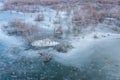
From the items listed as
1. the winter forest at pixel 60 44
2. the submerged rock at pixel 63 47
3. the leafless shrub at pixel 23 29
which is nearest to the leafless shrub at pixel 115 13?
the winter forest at pixel 60 44

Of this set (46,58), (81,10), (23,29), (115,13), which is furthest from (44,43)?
(115,13)

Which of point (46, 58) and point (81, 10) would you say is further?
point (81, 10)

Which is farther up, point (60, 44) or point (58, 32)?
point (58, 32)

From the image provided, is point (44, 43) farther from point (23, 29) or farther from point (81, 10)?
point (81, 10)

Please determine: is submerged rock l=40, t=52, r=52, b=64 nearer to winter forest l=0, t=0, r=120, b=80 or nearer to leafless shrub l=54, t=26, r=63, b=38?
winter forest l=0, t=0, r=120, b=80

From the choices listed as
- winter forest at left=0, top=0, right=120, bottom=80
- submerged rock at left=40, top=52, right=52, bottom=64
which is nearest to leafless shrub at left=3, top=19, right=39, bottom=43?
winter forest at left=0, top=0, right=120, bottom=80

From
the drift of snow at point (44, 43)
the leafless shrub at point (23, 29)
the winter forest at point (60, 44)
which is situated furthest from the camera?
the leafless shrub at point (23, 29)

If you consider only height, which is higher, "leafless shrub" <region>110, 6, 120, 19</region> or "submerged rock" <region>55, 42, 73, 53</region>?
"leafless shrub" <region>110, 6, 120, 19</region>

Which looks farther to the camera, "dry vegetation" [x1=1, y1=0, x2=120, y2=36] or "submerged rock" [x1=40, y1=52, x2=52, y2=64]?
"dry vegetation" [x1=1, y1=0, x2=120, y2=36]

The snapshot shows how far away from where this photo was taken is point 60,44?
1755 cm

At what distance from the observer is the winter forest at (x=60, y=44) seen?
1374 cm

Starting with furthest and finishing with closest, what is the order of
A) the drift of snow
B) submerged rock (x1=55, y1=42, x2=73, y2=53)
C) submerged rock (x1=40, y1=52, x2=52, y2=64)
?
the drift of snow → submerged rock (x1=55, y1=42, x2=73, y2=53) → submerged rock (x1=40, y1=52, x2=52, y2=64)

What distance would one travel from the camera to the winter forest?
45.1 ft

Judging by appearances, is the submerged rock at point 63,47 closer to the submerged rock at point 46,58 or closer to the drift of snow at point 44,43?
the drift of snow at point 44,43
